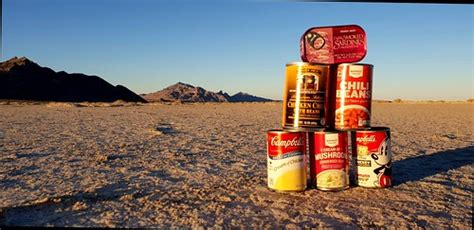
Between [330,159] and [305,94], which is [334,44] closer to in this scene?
[305,94]

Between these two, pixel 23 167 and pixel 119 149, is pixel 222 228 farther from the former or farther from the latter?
pixel 119 149

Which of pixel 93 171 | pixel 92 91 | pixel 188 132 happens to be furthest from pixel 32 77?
pixel 93 171

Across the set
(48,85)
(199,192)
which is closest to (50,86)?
(48,85)

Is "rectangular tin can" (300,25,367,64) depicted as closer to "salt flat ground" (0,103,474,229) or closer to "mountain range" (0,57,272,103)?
"salt flat ground" (0,103,474,229)

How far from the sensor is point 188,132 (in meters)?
7.96

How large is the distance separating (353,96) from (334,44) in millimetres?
458

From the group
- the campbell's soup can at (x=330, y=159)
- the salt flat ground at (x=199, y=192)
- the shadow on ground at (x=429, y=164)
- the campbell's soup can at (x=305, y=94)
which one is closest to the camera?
the salt flat ground at (x=199, y=192)

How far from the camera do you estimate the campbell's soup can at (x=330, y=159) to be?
3254mm

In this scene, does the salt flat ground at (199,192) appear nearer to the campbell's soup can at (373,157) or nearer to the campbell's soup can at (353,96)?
the campbell's soup can at (373,157)

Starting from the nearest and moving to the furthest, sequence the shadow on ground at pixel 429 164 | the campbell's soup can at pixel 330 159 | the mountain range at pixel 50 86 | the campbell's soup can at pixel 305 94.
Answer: the campbell's soup can at pixel 305 94 → the campbell's soup can at pixel 330 159 → the shadow on ground at pixel 429 164 → the mountain range at pixel 50 86

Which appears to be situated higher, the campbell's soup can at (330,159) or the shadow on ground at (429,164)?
the campbell's soup can at (330,159)

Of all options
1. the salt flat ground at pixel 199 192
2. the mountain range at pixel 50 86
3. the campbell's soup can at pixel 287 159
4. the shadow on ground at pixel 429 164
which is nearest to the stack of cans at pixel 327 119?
the campbell's soup can at pixel 287 159

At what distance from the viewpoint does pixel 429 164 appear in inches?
180

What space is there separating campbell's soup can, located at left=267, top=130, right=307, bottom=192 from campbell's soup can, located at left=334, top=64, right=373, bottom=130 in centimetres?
38
